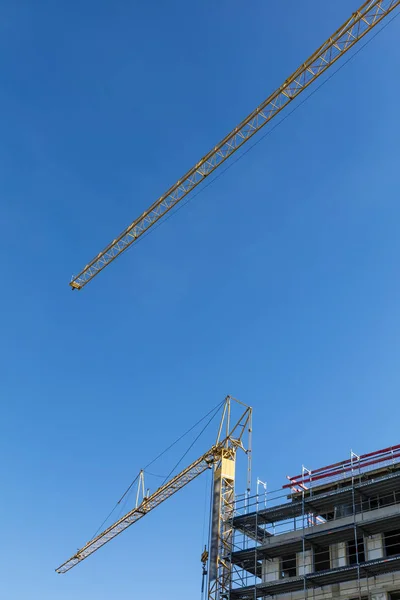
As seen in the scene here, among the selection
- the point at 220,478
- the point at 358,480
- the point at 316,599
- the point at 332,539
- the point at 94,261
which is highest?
the point at 94,261

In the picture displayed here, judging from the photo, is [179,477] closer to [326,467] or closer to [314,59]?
[326,467]

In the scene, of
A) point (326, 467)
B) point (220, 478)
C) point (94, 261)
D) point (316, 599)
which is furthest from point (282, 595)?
point (94, 261)

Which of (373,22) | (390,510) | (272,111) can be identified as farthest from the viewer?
(272,111)

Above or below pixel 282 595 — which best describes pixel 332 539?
above

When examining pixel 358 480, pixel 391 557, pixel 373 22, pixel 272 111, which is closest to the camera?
pixel 391 557

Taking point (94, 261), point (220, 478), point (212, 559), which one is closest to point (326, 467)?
point (212, 559)

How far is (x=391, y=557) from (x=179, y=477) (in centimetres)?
3732

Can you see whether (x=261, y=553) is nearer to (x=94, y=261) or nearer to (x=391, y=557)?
(x=391, y=557)

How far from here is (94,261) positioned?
8269 centimetres

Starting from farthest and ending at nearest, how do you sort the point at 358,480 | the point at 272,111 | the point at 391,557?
the point at 272,111, the point at 358,480, the point at 391,557

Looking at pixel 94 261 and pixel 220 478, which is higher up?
pixel 94 261

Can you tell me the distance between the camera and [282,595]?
38156 mm

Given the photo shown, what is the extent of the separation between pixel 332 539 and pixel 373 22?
43.3 metres

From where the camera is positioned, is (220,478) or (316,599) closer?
(316,599)
